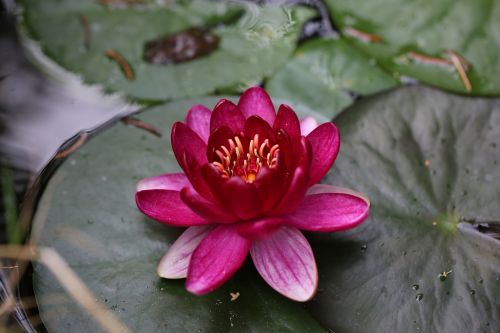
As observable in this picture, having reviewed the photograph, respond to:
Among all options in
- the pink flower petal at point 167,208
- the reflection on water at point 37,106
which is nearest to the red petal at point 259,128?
the pink flower petal at point 167,208

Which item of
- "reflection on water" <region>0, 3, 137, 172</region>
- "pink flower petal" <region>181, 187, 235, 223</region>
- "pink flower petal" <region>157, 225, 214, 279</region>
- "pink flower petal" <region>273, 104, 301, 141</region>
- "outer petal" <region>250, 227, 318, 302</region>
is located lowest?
"reflection on water" <region>0, 3, 137, 172</region>

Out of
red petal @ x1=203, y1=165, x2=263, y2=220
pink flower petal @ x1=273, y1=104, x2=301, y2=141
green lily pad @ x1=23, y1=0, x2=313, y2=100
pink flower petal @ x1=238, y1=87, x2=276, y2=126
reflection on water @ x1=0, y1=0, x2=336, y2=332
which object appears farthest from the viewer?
green lily pad @ x1=23, y1=0, x2=313, y2=100

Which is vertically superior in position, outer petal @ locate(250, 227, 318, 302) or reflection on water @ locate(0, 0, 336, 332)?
outer petal @ locate(250, 227, 318, 302)

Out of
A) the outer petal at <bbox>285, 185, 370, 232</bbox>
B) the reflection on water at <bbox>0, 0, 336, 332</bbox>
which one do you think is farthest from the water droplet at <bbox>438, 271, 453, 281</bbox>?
the reflection on water at <bbox>0, 0, 336, 332</bbox>

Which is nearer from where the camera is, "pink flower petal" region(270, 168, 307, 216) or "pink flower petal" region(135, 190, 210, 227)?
"pink flower petal" region(270, 168, 307, 216)

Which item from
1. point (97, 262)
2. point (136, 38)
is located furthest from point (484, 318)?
point (136, 38)

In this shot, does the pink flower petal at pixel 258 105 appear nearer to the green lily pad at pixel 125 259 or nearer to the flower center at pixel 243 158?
the flower center at pixel 243 158

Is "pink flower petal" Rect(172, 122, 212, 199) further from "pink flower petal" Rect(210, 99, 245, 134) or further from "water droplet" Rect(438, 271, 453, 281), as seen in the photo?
"water droplet" Rect(438, 271, 453, 281)
